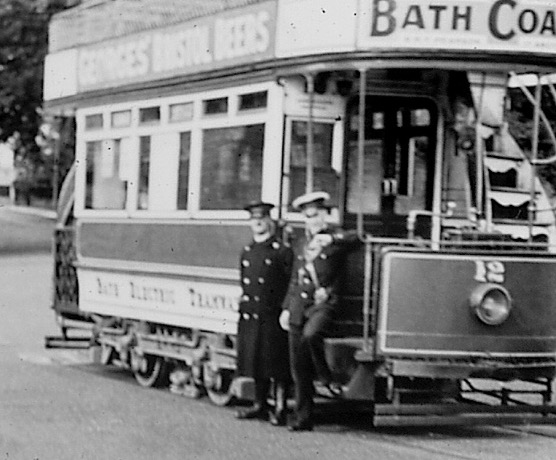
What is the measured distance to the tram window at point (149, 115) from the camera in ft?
44.6

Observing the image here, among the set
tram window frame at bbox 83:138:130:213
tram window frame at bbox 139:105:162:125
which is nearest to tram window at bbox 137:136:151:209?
tram window frame at bbox 139:105:162:125

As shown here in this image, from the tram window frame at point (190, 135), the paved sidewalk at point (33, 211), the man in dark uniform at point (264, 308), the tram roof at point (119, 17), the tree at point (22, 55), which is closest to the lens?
the man in dark uniform at point (264, 308)

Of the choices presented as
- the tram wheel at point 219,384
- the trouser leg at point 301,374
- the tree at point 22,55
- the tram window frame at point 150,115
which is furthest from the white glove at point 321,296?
the tree at point 22,55

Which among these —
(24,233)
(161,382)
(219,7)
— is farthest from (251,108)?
(24,233)

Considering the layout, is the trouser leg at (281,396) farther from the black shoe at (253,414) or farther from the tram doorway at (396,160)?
the tram doorway at (396,160)

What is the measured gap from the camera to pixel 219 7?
41.2ft

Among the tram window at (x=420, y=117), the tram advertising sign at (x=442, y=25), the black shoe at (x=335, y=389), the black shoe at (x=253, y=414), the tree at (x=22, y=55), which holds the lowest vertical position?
the black shoe at (x=253, y=414)

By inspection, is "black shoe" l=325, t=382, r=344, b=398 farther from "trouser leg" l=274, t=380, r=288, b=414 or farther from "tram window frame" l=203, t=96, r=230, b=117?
"tram window frame" l=203, t=96, r=230, b=117

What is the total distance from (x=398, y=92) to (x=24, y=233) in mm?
36530

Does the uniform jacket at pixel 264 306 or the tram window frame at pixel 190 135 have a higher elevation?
the tram window frame at pixel 190 135

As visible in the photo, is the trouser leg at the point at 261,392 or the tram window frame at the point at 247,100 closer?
the trouser leg at the point at 261,392

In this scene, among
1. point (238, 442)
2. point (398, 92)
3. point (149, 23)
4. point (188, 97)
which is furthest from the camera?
point (149, 23)

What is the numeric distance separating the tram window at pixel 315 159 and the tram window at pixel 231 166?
32cm

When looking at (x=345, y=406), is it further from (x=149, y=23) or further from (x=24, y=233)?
(x=24, y=233)
